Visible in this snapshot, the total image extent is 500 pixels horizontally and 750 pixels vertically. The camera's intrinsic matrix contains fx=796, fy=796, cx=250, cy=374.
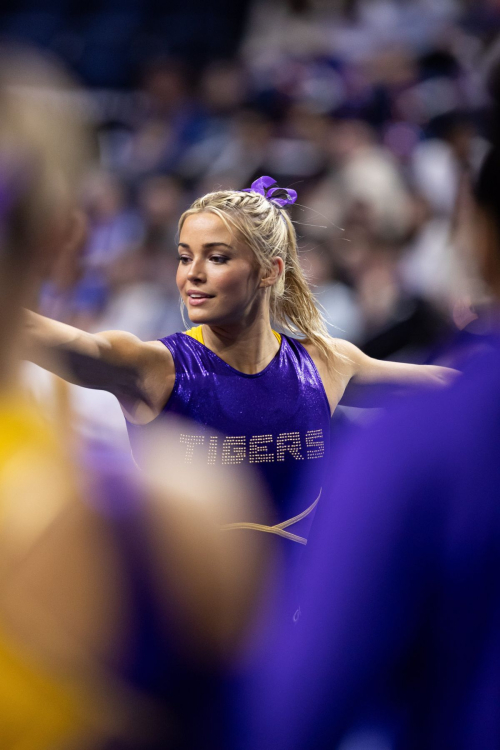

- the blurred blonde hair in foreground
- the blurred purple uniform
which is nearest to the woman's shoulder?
the blurred purple uniform

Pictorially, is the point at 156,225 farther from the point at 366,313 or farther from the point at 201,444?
the point at 201,444

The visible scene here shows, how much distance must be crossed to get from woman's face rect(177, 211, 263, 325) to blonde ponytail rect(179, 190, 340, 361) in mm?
41

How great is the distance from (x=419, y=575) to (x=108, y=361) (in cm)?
161

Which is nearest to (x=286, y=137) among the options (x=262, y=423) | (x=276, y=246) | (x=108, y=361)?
(x=276, y=246)

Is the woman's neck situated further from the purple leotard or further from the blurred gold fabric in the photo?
the blurred gold fabric

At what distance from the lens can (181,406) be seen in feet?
8.29

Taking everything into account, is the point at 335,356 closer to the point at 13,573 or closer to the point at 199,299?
the point at 199,299

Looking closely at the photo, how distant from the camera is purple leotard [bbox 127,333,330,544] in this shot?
99.7 inches

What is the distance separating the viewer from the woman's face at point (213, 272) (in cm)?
261

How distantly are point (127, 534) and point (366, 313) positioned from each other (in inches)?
161

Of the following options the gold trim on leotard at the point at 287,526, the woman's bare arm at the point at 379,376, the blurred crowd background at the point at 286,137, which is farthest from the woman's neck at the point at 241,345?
the blurred crowd background at the point at 286,137

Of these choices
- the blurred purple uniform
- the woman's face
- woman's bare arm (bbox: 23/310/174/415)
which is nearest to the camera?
the blurred purple uniform

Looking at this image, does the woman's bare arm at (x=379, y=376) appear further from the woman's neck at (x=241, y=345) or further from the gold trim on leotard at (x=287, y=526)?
the gold trim on leotard at (x=287, y=526)

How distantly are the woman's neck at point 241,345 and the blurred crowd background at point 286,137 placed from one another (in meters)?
1.39
